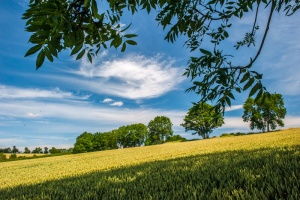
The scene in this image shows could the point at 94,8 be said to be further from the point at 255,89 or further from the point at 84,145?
the point at 84,145

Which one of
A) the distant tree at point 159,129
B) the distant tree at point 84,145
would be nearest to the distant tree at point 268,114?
the distant tree at point 159,129

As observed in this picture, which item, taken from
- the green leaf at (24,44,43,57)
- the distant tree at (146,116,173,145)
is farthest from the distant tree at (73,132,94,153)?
the green leaf at (24,44,43,57)

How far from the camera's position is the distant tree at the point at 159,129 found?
346 feet

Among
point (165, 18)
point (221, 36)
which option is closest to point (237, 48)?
point (221, 36)

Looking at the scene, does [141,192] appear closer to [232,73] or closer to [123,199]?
[123,199]

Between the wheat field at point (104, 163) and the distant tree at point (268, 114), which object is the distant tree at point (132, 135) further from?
the wheat field at point (104, 163)

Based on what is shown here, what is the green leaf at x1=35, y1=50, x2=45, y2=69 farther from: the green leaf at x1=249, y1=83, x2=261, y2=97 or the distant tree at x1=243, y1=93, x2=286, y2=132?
the distant tree at x1=243, y1=93, x2=286, y2=132

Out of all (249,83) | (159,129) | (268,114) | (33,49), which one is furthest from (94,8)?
(159,129)

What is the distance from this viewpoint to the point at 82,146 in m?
107

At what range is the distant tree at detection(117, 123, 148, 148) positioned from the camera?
4407 inches

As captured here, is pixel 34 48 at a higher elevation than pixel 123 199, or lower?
higher

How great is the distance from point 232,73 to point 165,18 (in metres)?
2.07

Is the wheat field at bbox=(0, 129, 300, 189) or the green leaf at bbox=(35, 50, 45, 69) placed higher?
the green leaf at bbox=(35, 50, 45, 69)

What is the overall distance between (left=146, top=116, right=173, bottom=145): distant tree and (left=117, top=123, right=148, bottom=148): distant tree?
426 cm
